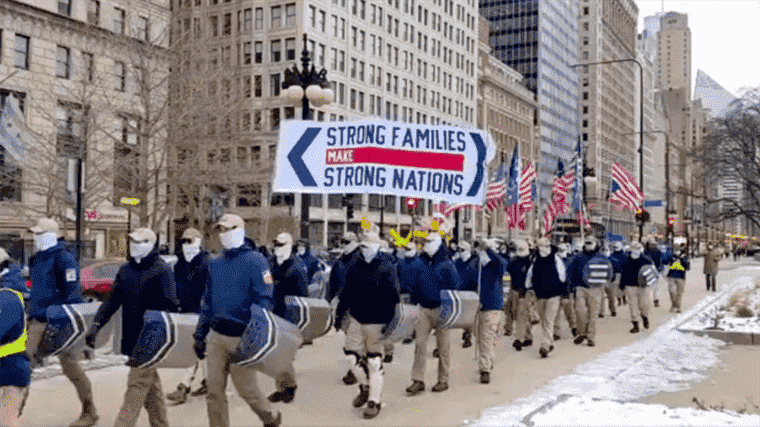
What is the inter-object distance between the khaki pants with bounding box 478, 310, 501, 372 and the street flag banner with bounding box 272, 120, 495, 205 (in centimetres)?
156

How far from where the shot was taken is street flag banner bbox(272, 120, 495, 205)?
10.4m

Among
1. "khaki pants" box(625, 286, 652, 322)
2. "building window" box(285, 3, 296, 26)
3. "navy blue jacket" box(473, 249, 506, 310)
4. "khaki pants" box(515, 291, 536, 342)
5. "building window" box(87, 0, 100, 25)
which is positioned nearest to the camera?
"navy blue jacket" box(473, 249, 506, 310)

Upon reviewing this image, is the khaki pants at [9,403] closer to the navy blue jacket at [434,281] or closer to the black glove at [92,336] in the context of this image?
the black glove at [92,336]

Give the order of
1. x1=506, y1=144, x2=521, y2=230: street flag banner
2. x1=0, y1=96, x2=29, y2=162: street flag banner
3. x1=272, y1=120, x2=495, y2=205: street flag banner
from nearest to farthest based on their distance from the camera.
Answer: x1=272, y1=120, x2=495, y2=205: street flag banner → x1=506, y1=144, x2=521, y2=230: street flag banner → x1=0, y1=96, x2=29, y2=162: street flag banner

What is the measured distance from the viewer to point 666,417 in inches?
289

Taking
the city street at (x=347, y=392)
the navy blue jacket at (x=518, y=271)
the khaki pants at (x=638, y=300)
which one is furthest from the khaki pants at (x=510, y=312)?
the khaki pants at (x=638, y=300)

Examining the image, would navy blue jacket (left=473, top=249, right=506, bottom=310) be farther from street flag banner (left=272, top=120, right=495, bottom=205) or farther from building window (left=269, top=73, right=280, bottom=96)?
building window (left=269, top=73, right=280, bottom=96)

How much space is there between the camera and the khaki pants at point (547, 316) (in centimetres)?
1322

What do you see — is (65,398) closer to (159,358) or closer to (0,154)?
(159,358)

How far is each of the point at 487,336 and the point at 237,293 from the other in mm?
5031

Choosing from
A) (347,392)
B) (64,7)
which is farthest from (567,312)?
(64,7)

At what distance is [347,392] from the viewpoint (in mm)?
9852

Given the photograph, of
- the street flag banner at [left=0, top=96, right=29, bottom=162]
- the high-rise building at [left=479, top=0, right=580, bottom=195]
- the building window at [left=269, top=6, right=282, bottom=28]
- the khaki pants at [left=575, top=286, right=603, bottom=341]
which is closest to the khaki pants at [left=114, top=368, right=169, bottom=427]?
the khaki pants at [left=575, top=286, right=603, bottom=341]

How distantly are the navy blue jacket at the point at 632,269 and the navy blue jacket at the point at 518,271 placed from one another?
3.34m
